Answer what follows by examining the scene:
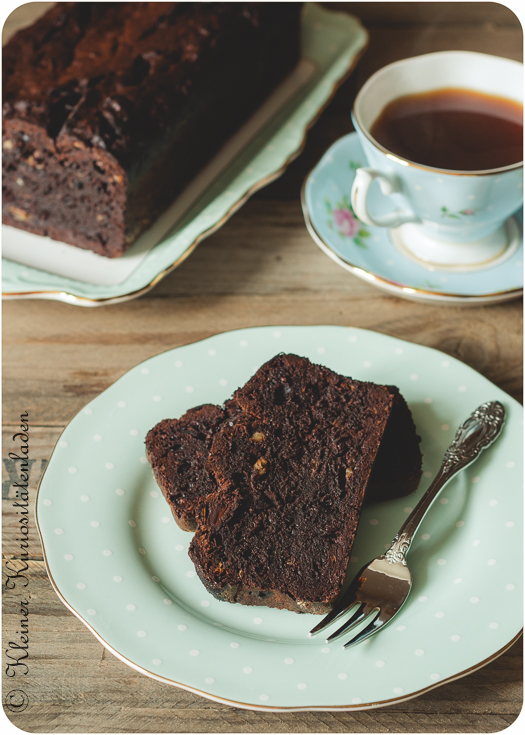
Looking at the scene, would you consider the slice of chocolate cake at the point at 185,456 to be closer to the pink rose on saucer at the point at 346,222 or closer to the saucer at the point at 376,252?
the saucer at the point at 376,252

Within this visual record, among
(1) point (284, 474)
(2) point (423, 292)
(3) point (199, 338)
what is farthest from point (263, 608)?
(2) point (423, 292)

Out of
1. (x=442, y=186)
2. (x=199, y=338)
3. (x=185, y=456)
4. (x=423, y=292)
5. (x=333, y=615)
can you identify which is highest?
(x=442, y=186)

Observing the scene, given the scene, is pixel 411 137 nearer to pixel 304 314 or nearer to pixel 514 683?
pixel 304 314

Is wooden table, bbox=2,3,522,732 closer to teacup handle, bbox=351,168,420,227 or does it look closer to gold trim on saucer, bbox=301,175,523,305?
gold trim on saucer, bbox=301,175,523,305

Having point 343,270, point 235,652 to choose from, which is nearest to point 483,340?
point 343,270

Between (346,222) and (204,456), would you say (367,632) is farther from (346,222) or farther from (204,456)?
(346,222)
